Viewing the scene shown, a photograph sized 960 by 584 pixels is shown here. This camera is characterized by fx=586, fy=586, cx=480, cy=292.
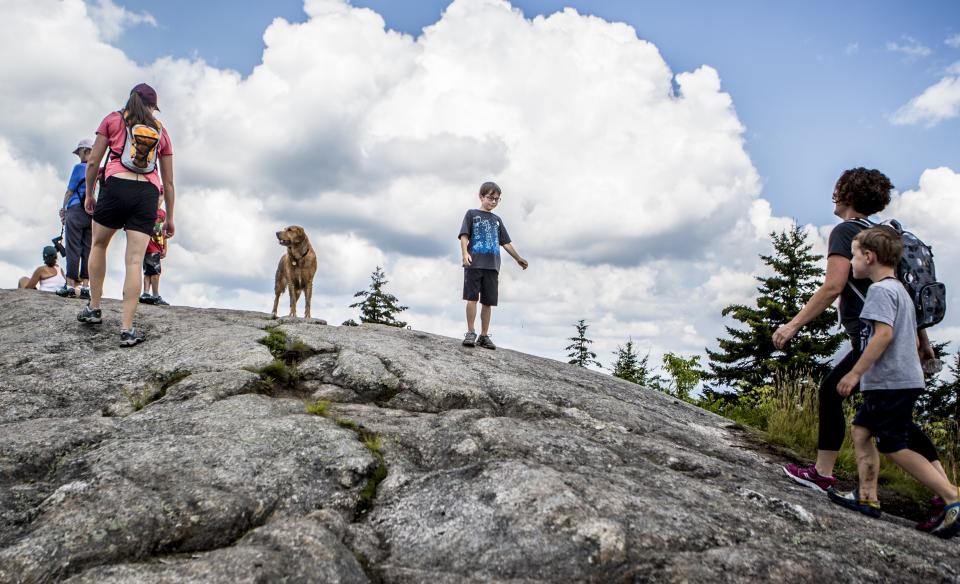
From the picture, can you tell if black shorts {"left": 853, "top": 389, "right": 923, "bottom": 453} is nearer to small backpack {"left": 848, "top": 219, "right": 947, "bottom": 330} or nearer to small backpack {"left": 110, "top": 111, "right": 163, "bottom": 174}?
small backpack {"left": 848, "top": 219, "right": 947, "bottom": 330}

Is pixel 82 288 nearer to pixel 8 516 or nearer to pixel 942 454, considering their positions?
pixel 8 516

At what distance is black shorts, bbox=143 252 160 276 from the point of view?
9570mm

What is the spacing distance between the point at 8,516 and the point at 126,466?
452mm

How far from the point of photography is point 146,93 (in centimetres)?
595

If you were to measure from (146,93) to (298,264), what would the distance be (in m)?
5.18

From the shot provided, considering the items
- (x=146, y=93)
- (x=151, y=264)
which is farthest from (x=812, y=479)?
(x=151, y=264)

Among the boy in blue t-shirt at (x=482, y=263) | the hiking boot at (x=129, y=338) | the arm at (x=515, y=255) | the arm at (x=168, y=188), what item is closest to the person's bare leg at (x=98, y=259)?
the arm at (x=168, y=188)

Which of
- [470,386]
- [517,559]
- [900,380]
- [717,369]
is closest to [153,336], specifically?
[470,386]

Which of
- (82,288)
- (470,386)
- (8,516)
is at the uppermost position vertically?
(82,288)

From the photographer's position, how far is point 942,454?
22.5ft

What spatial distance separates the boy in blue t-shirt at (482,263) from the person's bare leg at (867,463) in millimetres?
4650

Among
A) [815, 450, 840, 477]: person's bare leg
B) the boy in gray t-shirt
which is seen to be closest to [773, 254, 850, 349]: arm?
the boy in gray t-shirt

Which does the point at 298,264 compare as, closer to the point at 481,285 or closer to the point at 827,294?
the point at 481,285

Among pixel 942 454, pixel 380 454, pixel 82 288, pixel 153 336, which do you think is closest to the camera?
pixel 380 454
